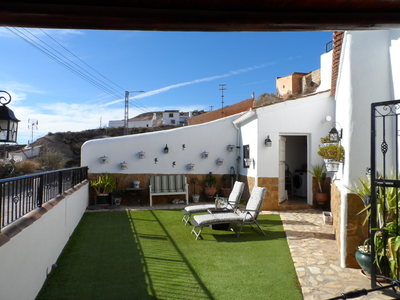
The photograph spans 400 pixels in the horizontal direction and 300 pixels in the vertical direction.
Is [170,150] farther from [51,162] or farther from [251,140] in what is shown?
[51,162]

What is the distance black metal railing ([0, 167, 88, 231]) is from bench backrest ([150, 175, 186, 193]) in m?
5.48

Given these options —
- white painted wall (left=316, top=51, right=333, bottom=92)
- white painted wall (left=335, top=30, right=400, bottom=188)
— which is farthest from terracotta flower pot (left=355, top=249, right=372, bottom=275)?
white painted wall (left=316, top=51, right=333, bottom=92)

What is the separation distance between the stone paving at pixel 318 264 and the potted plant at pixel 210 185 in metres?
4.42

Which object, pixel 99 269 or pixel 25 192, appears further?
pixel 99 269

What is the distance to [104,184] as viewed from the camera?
11055 mm

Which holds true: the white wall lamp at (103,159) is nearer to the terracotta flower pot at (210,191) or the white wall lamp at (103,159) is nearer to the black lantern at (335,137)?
the terracotta flower pot at (210,191)

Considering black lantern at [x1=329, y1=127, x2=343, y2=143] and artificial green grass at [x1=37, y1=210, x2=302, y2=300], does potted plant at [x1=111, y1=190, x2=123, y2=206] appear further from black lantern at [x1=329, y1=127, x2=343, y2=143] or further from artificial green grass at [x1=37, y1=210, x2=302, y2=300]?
black lantern at [x1=329, y1=127, x2=343, y2=143]

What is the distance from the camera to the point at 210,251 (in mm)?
5852

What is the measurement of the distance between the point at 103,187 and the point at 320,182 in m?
7.79

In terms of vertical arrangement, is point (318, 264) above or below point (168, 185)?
below

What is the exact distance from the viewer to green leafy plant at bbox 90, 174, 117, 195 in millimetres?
11048

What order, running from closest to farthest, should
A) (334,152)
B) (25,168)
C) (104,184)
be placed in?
1. (334,152)
2. (104,184)
3. (25,168)

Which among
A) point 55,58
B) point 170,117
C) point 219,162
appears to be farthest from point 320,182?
point 170,117

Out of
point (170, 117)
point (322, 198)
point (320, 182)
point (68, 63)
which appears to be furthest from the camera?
point (170, 117)
